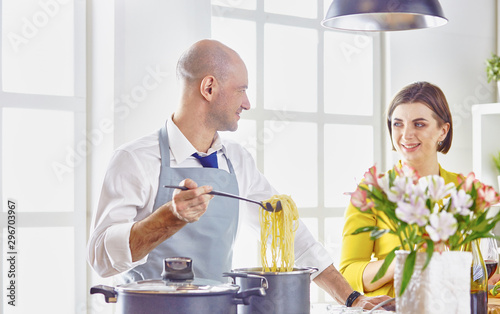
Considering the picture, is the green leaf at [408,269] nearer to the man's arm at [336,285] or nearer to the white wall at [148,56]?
the man's arm at [336,285]

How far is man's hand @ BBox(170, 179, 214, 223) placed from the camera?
1.82 meters

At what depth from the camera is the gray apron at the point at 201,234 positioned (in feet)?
7.72

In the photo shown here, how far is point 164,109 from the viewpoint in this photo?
10.5ft

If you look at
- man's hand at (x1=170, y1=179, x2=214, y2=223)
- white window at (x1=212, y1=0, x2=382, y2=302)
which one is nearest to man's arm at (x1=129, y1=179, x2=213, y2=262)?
man's hand at (x1=170, y1=179, x2=214, y2=223)


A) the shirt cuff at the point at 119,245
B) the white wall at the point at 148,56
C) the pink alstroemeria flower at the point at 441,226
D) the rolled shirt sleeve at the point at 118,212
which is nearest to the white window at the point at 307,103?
the white wall at the point at 148,56

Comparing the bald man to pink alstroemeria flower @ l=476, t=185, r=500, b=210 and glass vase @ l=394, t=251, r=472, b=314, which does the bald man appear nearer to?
glass vase @ l=394, t=251, r=472, b=314

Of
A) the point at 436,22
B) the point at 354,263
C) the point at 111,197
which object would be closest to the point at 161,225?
the point at 111,197

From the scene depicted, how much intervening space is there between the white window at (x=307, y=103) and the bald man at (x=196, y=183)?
3.55 feet

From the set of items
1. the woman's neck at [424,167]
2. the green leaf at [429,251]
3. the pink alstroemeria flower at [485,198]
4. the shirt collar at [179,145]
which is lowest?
the green leaf at [429,251]

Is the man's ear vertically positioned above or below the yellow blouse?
above

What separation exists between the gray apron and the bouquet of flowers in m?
0.89

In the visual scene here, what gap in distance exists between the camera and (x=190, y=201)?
1.84 meters

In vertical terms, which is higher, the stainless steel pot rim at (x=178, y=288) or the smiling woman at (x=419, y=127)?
the smiling woman at (x=419, y=127)

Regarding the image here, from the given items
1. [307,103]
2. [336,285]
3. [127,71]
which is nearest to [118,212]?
[336,285]
